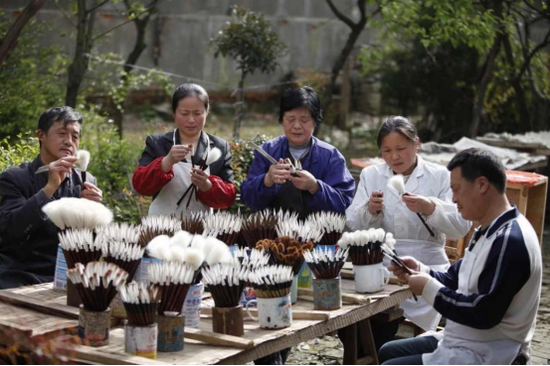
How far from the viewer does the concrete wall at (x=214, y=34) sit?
16.2m

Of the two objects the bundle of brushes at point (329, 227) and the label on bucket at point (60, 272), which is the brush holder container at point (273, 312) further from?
the label on bucket at point (60, 272)

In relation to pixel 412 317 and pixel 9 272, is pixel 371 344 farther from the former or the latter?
pixel 9 272

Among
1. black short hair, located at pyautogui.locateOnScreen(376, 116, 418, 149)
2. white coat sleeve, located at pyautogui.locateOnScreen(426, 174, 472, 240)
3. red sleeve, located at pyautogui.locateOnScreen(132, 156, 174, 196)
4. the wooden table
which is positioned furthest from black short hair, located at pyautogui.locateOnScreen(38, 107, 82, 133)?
white coat sleeve, located at pyautogui.locateOnScreen(426, 174, 472, 240)

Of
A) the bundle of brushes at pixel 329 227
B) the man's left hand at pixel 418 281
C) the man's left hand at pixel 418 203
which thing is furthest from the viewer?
the man's left hand at pixel 418 203

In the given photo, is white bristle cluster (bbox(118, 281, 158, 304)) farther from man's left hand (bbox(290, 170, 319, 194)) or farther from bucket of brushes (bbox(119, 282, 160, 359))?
man's left hand (bbox(290, 170, 319, 194))

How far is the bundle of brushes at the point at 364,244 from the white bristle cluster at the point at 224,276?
0.77 m

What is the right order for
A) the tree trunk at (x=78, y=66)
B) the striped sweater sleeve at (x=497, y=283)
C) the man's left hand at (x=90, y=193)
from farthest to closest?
the tree trunk at (x=78, y=66) < the man's left hand at (x=90, y=193) < the striped sweater sleeve at (x=497, y=283)

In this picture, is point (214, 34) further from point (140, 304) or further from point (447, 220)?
point (140, 304)

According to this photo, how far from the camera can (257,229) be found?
4270 mm

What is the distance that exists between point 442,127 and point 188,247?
11505 mm

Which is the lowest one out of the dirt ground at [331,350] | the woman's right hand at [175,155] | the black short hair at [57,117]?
the dirt ground at [331,350]

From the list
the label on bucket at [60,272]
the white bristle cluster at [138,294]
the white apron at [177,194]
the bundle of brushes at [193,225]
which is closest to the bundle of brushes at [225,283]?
the white bristle cluster at [138,294]

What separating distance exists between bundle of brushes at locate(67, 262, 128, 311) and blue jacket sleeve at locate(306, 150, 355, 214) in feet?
6.37

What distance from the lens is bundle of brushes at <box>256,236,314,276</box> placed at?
3.89 meters
